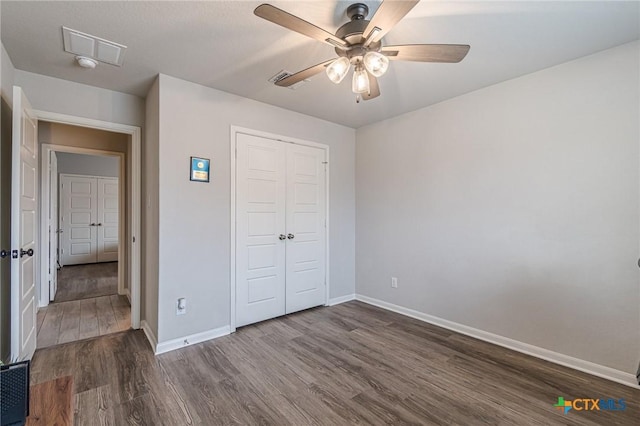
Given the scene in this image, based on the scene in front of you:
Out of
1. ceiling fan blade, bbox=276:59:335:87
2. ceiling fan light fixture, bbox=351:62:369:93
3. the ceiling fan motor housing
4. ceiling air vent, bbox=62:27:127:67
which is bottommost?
ceiling fan light fixture, bbox=351:62:369:93

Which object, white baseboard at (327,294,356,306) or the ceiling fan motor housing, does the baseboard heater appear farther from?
white baseboard at (327,294,356,306)

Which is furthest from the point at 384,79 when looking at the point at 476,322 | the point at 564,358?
the point at 564,358

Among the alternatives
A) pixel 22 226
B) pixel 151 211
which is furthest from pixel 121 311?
pixel 22 226

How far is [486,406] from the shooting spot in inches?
75.6

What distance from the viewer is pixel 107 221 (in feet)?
24.0

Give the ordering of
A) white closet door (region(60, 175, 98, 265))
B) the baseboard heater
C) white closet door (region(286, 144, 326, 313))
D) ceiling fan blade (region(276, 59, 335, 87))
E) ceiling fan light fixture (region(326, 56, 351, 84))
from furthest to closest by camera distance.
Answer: white closet door (region(60, 175, 98, 265)), white closet door (region(286, 144, 326, 313)), ceiling fan blade (region(276, 59, 335, 87)), ceiling fan light fixture (region(326, 56, 351, 84)), the baseboard heater

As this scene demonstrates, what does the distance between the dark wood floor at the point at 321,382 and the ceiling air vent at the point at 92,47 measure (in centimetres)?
250

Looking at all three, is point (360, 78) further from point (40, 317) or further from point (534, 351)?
point (40, 317)

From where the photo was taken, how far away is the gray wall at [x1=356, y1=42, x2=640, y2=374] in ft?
7.18

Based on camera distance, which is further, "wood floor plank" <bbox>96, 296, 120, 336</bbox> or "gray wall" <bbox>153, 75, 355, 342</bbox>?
"wood floor plank" <bbox>96, 296, 120, 336</bbox>

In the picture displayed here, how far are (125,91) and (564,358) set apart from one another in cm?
476

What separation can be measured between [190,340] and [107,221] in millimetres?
6203

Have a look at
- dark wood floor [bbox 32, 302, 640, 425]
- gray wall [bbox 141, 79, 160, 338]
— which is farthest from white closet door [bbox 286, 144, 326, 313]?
gray wall [bbox 141, 79, 160, 338]

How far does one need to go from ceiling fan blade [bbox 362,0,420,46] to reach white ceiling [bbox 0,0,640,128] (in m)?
0.29
